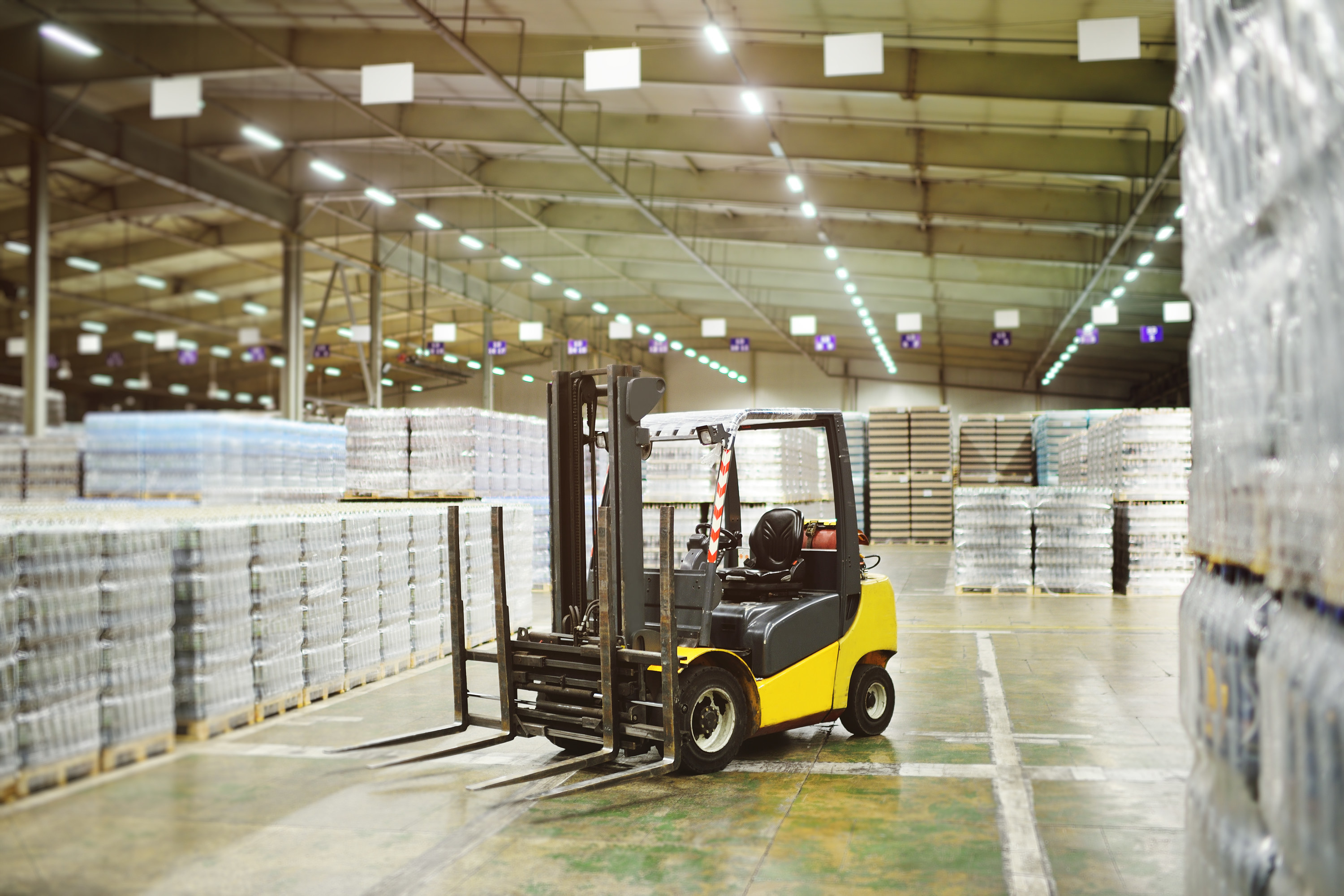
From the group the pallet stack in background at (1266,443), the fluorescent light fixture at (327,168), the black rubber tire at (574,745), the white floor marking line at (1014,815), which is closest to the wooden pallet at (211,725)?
the black rubber tire at (574,745)

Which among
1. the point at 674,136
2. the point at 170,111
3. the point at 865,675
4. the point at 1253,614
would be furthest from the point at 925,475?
the point at 1253,614

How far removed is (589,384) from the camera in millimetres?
5418

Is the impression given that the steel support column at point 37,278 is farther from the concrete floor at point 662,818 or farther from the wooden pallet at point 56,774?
the wooden pallet at point 56,774

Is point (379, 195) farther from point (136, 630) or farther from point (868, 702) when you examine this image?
point (868, 702)

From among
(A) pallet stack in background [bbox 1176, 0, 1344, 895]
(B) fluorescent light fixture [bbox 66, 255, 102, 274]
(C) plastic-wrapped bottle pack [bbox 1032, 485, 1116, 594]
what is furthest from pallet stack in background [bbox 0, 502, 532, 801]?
(B) fluorescent light fixture [bbox 66, 255, 102, 274]

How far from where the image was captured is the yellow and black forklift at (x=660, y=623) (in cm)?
490

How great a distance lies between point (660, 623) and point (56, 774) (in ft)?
9.38

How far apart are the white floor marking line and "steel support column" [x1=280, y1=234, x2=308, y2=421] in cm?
1467

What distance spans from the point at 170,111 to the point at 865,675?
431 inches

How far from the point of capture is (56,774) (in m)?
4.91

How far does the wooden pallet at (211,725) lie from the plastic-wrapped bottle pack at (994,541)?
9.81 meters

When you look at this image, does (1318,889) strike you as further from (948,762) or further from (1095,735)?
(1095,735)

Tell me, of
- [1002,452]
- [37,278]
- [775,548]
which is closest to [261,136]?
[37,278]

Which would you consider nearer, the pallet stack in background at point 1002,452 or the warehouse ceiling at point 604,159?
the warehouse ceiling at point 604,159
